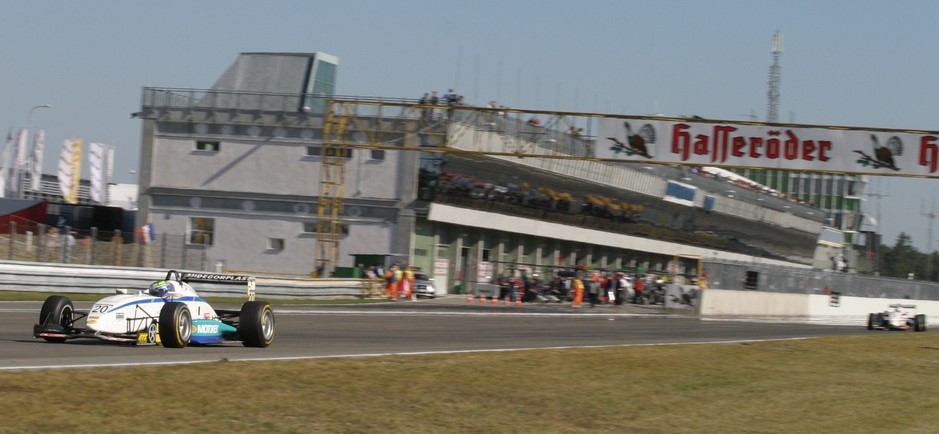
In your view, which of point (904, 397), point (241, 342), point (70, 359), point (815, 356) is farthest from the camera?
point (815, 356)

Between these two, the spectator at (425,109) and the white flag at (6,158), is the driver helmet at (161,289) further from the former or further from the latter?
the white flag at (6,158)

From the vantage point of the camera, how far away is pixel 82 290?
1196 inches

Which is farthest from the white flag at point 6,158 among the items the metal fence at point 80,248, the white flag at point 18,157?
the metal fence at point 80,248

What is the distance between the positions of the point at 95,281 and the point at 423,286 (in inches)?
698

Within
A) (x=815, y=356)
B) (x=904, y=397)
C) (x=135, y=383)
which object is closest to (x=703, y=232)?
(x=815, y=356)

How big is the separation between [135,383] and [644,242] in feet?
212

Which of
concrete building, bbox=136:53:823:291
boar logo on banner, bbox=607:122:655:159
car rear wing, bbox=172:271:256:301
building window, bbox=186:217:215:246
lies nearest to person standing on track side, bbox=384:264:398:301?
concrete building, bbox=136:53:823:291

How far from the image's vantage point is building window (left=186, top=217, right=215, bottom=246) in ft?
171

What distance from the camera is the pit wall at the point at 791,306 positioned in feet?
144

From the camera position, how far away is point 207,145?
52531 mm

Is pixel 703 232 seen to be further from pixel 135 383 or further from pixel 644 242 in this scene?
pixel 135 383

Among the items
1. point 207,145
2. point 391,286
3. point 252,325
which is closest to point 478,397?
point 252,325

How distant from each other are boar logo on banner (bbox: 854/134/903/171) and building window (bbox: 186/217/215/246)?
2875cm

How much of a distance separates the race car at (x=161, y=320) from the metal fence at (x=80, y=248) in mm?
17641
